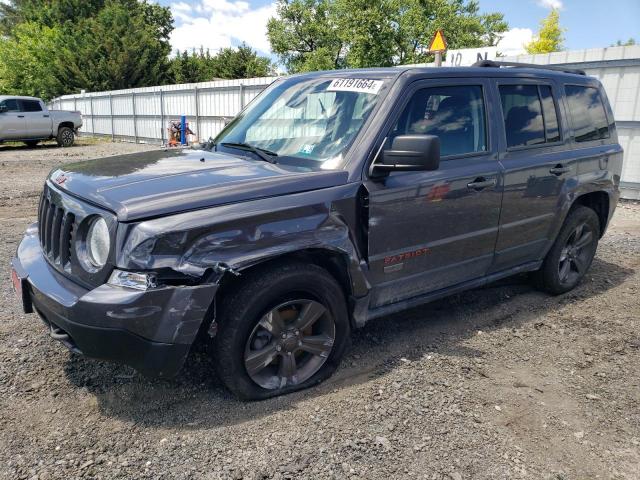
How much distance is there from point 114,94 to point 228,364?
25.8 meters

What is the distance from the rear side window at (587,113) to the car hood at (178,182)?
275cm

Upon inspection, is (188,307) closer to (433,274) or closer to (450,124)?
(433,274)

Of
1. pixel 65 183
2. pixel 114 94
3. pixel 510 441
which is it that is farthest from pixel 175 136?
pixel 510 441

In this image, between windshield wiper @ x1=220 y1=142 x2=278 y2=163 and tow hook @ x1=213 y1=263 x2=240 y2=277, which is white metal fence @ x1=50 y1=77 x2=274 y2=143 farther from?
tow hook @ x1=213 y1=263 x2=240 y2=277

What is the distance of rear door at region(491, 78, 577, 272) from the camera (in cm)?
404

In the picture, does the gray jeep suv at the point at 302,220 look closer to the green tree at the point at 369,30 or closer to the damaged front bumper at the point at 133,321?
the damaged front bumper at the point at 133,321

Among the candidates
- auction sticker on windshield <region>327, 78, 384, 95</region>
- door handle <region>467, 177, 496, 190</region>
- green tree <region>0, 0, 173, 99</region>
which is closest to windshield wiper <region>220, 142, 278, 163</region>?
auction sticker on windshield <region>327, 78, 384, 95</region>

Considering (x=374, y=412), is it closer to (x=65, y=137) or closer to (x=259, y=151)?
(x=259, y=151)

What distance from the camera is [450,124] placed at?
12.1 ft

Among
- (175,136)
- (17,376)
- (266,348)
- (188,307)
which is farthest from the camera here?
(175,136)

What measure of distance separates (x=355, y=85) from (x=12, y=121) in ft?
62.7

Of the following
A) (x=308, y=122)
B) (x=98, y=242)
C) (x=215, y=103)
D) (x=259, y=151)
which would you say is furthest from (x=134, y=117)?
(x=98, y=242)

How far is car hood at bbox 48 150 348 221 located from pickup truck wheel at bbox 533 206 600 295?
8.86 feet

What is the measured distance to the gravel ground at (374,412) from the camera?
2580mm
